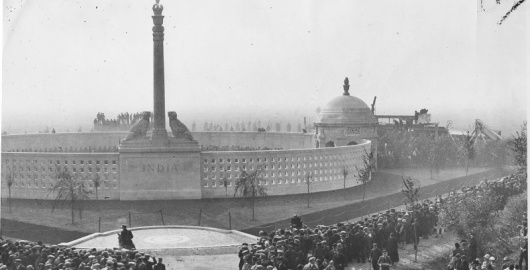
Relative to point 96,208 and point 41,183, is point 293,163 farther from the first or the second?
point 41,183

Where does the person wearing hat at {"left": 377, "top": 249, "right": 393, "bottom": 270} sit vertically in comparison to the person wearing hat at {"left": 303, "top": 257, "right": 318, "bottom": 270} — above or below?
below

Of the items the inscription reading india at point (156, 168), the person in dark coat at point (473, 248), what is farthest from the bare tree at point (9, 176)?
the person in dark coat at point (473, 248)

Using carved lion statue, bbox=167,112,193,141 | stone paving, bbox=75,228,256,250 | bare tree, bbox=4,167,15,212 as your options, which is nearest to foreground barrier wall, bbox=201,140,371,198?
carved lion statue, bbox=167,112,193,141

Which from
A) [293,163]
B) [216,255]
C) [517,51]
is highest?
[517,51]

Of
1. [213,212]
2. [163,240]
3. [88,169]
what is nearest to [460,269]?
[163,240]

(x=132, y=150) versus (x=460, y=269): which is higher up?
(x=132, y=150)

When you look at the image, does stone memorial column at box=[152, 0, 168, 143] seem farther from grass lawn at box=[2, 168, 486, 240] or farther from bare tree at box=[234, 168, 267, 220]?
bare tree at box=[234, 168, 267, 220]
